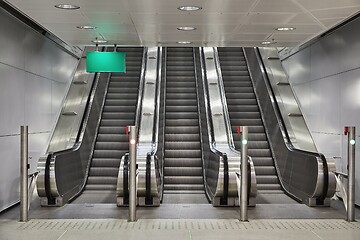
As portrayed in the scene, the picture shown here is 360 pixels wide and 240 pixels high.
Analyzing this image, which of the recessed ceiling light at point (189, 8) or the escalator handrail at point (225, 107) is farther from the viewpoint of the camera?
the escalator handrail at point (225, 107)

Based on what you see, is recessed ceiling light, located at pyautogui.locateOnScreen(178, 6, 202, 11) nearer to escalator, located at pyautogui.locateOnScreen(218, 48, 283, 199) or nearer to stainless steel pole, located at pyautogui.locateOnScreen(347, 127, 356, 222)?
stainless steel pole, located at pyautogui.locateOnScreen(347, 127, 356, 222)

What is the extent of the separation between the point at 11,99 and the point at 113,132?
4278mm

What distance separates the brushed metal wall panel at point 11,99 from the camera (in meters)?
8.34

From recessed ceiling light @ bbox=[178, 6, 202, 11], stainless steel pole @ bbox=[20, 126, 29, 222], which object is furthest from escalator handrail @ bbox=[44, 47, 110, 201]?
recessed ceiling light @ bbox=[178, 6, 202, 11]

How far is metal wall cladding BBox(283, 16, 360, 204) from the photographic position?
9289 mm

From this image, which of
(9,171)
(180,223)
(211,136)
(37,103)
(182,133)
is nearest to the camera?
(180,223)

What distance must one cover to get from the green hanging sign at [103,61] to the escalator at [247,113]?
3.70 m

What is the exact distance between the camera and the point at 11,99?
8789mm

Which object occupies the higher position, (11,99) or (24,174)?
(11,99)

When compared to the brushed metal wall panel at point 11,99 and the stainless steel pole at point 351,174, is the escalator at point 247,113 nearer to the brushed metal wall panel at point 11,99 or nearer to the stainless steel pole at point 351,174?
the stainless steel pole at point 351,174

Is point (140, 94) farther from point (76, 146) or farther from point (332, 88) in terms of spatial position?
point (332, 88)

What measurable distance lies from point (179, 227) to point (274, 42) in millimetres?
4856

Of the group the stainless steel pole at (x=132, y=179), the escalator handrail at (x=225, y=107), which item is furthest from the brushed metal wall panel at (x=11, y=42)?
the escalator handrail at (x=225, y=107)

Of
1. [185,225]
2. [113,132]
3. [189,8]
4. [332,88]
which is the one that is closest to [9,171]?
[185,225]
